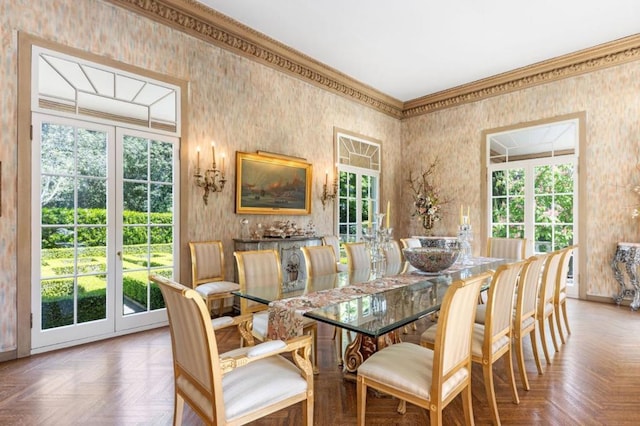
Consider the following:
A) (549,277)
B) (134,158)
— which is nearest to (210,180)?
(134,158)

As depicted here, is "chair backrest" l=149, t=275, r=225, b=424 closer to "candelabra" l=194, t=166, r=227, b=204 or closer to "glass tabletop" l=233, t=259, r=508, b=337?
"glass tabletop" l=233, t=259, r=508, b=337

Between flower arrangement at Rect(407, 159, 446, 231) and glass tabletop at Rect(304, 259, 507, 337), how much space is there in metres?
3.97

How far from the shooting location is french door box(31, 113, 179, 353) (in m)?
3.05

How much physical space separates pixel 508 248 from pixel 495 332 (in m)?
2.63

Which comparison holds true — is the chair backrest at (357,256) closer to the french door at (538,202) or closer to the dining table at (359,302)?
the dining table at (359,302)

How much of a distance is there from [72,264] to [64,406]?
4.83ft

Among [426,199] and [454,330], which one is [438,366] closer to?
[454,330]

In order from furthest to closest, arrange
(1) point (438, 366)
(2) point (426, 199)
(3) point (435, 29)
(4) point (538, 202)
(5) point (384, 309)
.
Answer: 1. (2) point (426, 199)
2. (4) point (538, 202)
3. (3) point (435, 29)
4. (5) point (384, 309)
5. (1) point (438, 366)

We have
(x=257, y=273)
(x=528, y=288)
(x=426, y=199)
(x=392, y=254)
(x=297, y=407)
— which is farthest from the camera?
(x=426, y=199)

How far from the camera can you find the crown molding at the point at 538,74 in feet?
15.2

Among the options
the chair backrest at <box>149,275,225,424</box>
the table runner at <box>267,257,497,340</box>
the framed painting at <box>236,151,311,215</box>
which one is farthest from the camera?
the framed painting at <box>236,151,311,215</box>

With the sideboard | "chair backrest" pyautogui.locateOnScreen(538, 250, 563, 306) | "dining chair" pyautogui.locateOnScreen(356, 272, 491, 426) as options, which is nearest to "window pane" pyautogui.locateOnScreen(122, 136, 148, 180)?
the sideboard

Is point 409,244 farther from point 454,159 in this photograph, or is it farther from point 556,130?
point 556,130

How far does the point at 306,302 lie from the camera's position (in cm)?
204
